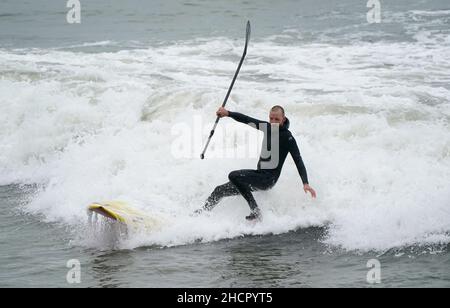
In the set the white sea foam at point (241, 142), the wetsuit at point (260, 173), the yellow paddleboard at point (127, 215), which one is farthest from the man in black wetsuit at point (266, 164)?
the yellow paddleboard at point (127, 215)

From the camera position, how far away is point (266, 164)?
26.5 ft

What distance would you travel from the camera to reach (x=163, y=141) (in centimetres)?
1098

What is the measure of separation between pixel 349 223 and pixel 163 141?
3964 millimetres

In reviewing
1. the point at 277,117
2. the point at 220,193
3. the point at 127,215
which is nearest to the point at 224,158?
the point at 220,193

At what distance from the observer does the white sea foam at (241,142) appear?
8.09 m

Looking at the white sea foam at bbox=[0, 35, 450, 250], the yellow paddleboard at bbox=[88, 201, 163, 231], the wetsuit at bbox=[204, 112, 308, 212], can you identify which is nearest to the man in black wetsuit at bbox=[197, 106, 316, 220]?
the wetsuit at bbox=[204, 112, 308, 212]

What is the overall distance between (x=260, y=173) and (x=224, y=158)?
162 centimetres

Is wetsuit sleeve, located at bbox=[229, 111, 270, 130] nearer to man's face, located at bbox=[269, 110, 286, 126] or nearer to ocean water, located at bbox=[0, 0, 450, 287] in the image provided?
man's face, located at bbox=[269, 110, 286, 126]

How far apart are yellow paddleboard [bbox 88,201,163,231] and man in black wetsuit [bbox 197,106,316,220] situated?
68cm

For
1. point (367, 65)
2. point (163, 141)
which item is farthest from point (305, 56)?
point (163, 141)

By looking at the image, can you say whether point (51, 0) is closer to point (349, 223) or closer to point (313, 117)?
point (313, 117)

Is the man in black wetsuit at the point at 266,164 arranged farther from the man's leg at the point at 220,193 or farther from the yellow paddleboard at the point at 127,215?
the yellow paddleboard at the point at 127,215

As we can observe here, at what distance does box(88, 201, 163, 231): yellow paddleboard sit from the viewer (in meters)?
7.54

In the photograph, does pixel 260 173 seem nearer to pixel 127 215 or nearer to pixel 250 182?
pixel 250 182
